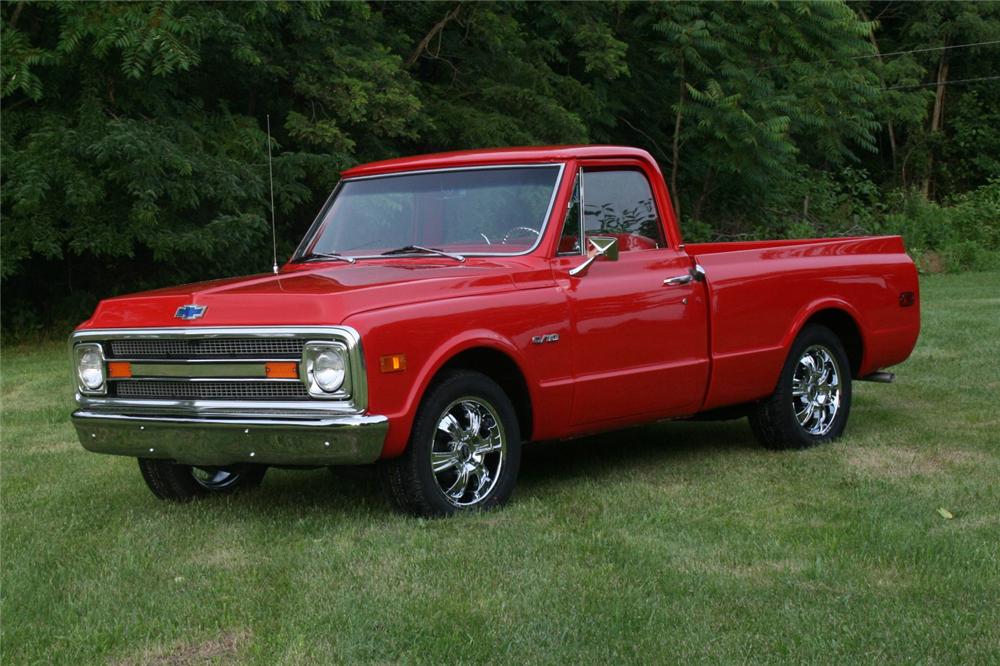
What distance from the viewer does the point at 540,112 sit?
87.3 feet

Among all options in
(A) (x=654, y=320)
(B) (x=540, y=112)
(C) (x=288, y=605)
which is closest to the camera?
(C) (x=288, y=605)

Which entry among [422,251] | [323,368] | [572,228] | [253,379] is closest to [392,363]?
[323,368]

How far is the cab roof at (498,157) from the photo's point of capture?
25.2 feet

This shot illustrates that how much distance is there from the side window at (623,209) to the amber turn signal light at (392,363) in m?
1.71

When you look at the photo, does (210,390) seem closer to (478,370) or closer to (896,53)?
(478,370)

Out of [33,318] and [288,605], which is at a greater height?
[288,605]

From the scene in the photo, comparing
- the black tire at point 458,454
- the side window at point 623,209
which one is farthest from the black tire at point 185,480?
the side window at point 623,209

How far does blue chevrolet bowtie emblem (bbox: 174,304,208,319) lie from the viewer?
21.9 feet

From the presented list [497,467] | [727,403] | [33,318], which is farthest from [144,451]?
[33,318]

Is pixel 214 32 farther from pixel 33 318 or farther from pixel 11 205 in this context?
pixel 33 318

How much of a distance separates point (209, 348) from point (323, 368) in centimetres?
64

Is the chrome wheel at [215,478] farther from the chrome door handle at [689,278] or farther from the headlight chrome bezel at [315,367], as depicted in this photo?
the chrome door handle at [689,278]

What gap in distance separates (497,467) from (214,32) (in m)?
14.2

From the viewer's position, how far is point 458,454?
6.82m
